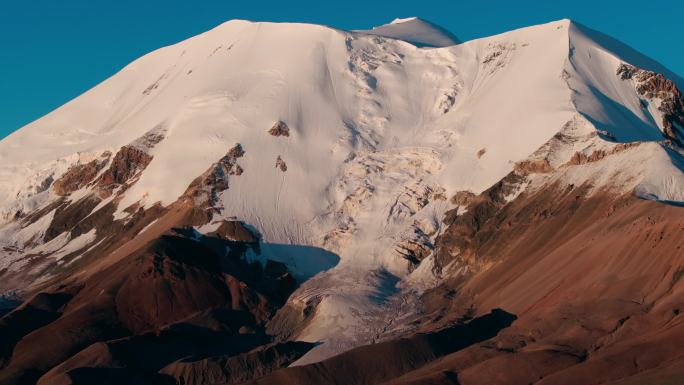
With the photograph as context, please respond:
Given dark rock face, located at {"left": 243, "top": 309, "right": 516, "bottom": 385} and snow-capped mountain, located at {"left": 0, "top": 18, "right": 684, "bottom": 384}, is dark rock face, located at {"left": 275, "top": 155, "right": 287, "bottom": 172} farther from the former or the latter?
dark rock face, located at {"left": 243, "top": 309, "right": 516, "bottom": 385}

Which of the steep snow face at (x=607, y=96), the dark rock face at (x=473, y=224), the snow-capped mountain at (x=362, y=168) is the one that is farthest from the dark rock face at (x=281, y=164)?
the steep snow face at (x=607, y=96)

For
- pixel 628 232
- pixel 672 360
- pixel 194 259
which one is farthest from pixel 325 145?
pixel 672 360

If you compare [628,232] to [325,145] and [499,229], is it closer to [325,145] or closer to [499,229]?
[499,229]

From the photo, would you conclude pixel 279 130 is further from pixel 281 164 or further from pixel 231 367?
pixel 231 367

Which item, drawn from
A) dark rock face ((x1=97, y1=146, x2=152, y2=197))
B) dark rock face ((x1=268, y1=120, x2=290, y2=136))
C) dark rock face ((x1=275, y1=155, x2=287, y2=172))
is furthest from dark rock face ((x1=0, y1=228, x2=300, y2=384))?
dark rock face ((x1=97, y1=146, x2=152, y2=197))

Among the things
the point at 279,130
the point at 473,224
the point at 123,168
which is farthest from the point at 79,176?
the point at 473,224

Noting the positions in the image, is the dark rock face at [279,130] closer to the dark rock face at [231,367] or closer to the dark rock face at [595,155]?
the dark rock face at [595,155]
